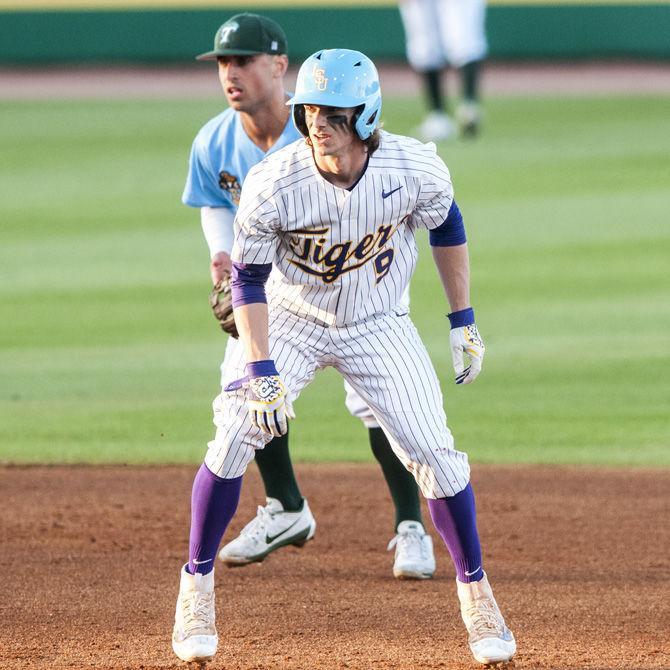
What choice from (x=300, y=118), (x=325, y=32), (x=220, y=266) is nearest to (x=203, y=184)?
(x=220, y=266)

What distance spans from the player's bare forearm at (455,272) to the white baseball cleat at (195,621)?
3.74 feet

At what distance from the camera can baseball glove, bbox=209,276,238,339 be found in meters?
4.52

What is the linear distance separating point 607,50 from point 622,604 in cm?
2018

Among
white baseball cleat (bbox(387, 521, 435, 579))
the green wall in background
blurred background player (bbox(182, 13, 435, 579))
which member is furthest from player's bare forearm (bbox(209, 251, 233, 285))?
the green wall in background

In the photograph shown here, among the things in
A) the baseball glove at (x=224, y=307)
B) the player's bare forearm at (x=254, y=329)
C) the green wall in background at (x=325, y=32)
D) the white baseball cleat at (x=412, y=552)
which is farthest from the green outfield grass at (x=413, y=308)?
the green wall in background at (x=325, y=32)

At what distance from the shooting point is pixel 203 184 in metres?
5.02

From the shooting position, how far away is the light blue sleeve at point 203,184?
4965mm

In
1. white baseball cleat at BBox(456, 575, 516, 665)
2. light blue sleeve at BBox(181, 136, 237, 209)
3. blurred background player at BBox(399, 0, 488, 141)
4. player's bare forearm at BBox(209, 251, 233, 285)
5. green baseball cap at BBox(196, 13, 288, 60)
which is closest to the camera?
white baseball cleat at BBox(456, 575, 516, 665)

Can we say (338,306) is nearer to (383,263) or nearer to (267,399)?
(383,263)

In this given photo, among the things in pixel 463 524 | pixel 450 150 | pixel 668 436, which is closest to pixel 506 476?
pixel 668 436

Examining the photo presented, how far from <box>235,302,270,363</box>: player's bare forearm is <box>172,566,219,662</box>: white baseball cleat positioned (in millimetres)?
690

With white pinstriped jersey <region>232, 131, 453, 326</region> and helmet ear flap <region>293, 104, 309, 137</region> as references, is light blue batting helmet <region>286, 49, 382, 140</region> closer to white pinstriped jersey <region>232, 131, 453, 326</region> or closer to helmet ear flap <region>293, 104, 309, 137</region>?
helmet ear flap <region>293, 104, 309, 137</region>

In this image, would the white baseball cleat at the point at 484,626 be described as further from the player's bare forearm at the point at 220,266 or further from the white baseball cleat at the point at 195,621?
the player's bare forearm at the point at 220,266

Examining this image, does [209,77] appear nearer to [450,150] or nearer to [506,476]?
[450,150]
